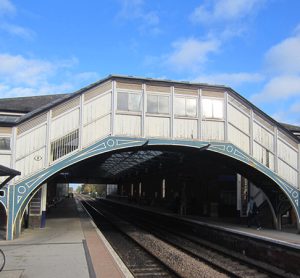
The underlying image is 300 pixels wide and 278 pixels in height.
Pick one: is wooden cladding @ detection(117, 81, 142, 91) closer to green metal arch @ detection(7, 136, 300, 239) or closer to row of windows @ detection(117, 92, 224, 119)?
row of windows @ detection(117, 92, 224, 119)

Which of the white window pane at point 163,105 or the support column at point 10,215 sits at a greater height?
the white window pane at point 163,105

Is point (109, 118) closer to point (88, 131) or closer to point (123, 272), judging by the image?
point (88, 131)

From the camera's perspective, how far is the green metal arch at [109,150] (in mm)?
16344

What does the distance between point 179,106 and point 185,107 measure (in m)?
0.29

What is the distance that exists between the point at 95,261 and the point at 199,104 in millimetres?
10108

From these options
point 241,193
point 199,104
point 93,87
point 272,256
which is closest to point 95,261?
point 272,256

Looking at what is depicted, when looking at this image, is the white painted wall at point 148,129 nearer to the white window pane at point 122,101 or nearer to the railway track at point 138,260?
the white window pane at point 122,101

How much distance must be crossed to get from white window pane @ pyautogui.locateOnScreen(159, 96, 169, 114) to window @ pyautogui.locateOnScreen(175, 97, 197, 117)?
0.43m

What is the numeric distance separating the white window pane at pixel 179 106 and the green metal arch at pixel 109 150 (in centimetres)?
127

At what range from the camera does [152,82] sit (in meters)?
18.8

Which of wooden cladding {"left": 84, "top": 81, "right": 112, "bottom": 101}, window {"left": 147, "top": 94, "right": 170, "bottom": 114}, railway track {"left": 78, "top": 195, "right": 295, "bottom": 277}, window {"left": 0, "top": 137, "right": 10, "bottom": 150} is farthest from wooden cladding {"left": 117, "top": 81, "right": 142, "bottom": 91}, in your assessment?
railway track {"left": 78, "top": 195, "right": 295, "bottom": 277}

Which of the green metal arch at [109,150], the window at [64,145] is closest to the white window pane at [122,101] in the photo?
the green metal arch at [109,150]

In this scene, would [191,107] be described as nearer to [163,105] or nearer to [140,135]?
[163,105]

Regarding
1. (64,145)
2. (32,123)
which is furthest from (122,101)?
(32,123)
